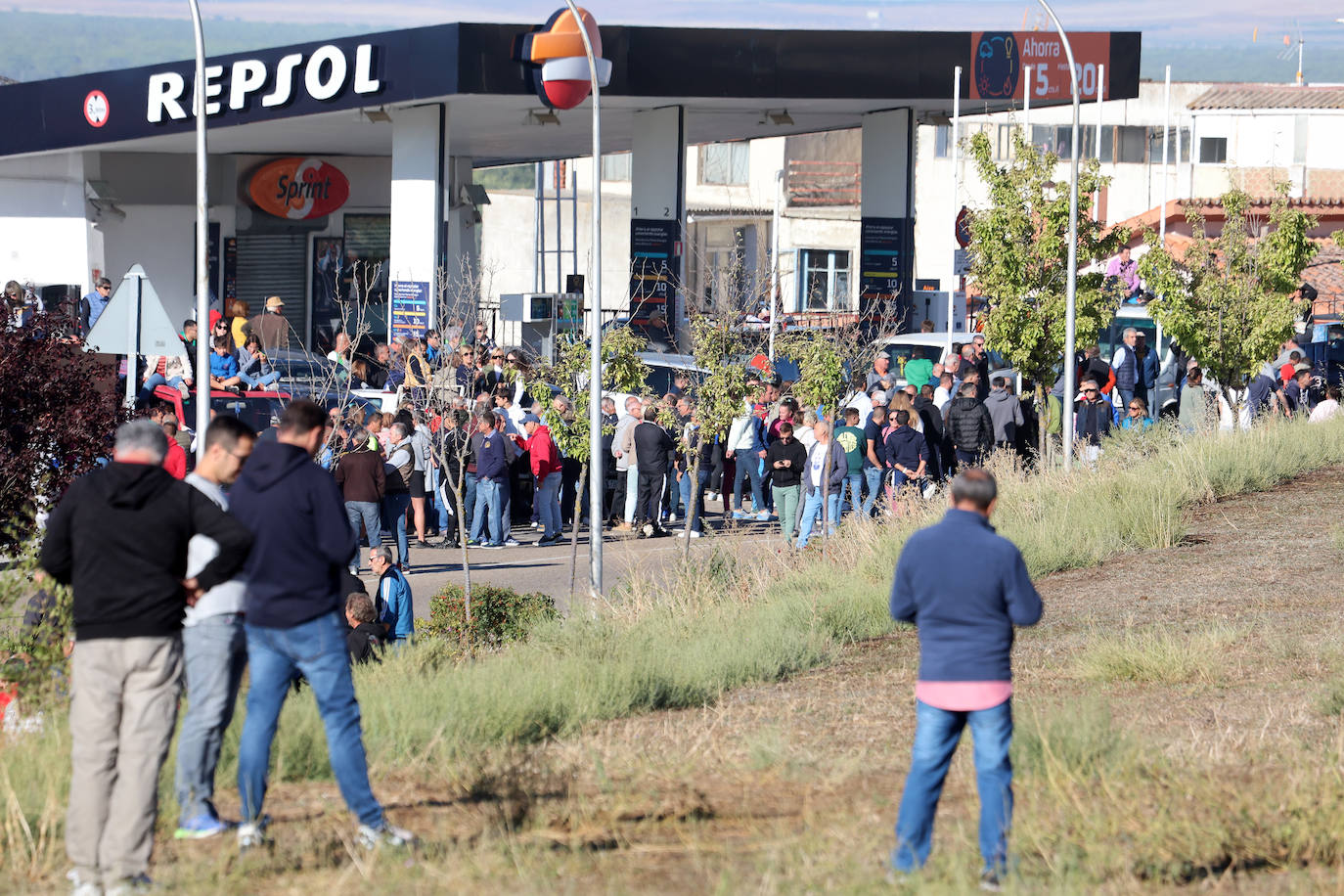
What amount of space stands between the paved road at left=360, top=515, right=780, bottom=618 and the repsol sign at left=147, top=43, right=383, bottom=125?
10532 mm

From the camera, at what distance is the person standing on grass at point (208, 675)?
6168 mm

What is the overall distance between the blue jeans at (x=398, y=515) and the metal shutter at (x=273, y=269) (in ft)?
69.0

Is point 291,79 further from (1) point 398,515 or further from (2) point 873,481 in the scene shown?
(2) point 873,481

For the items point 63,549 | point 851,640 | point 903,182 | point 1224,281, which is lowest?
point 851,640

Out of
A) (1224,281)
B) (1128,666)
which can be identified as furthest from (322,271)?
(1128,666)

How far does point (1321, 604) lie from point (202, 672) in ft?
29.9

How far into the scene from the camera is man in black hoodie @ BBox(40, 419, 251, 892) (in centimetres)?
572

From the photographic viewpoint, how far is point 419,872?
5875mm

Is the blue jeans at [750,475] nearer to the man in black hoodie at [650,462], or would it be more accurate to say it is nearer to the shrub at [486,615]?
the man in black hoodie at [650,462]

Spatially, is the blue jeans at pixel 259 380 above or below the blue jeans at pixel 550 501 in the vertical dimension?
above

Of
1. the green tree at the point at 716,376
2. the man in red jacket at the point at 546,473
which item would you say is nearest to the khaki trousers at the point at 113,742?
the green tree at the point at 716,376

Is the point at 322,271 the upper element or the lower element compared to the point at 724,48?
lower

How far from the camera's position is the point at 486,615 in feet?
42.9

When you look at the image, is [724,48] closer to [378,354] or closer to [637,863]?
[378,354]
